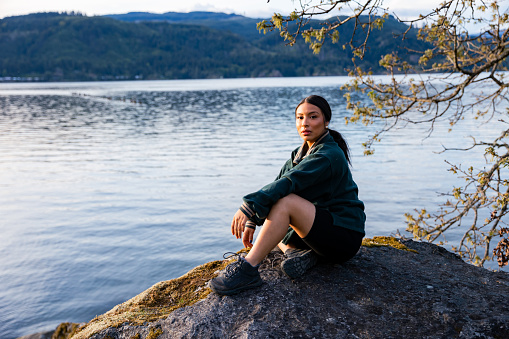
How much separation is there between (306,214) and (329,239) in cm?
42

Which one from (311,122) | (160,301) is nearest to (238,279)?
(160,301)

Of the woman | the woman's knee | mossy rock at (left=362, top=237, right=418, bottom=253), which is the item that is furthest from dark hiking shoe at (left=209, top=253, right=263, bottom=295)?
mossy rock at (left=362, top=237, right=418, bottom=253)

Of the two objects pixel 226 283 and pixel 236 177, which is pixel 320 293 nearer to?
pixel 226 283

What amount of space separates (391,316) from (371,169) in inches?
738

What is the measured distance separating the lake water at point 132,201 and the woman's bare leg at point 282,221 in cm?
668

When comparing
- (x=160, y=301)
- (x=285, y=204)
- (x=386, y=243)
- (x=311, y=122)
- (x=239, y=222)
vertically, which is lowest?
(x=160, y=301)

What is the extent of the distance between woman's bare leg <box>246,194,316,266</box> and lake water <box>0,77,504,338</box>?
21.9 ft

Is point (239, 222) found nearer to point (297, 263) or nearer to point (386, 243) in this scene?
point (297, 263)

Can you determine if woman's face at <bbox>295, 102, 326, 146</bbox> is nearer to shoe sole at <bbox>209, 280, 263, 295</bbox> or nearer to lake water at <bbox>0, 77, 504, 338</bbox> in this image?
shoe sole at <bbox>209, 280, 263, 295</bbox>

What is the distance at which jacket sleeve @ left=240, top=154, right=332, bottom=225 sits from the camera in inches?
180

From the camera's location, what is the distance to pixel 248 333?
13.8ft

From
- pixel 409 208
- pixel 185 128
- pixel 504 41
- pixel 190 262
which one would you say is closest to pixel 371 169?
pixel 409 208

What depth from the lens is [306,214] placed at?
4.76 meters

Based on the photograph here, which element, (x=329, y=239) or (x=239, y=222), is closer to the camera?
(x=239, y=222)
